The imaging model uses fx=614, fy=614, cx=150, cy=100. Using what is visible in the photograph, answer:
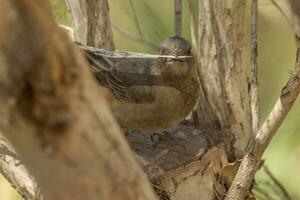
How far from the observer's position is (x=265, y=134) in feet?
4.28

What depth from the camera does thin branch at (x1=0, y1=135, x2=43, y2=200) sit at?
1.43 m

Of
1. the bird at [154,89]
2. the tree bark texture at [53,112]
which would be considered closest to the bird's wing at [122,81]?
the bird at [154,89]

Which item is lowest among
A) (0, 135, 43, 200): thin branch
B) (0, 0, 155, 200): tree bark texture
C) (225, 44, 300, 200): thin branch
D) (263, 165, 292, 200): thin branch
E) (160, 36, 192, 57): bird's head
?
(263, 165, 292, 200): thin branch

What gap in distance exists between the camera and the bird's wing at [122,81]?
1.43 meters

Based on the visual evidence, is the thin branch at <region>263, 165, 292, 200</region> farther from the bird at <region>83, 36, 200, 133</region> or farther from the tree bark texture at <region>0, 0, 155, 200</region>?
the tree bark texture at <region>0, 0, 155, 200</region>

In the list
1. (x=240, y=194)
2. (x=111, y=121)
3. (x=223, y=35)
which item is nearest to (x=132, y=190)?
(x=111, y=121)

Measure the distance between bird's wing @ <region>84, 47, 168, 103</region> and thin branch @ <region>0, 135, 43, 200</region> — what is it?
0.27 metres

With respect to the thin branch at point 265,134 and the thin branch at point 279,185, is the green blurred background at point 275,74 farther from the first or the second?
the thin branch at point 265,134

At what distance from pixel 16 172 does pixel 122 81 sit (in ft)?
1.09

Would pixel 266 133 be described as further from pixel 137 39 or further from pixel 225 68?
pixel 137 39

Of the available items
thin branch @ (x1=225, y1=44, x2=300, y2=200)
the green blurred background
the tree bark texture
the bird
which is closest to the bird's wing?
the bird

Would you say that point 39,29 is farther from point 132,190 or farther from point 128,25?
point 128,25

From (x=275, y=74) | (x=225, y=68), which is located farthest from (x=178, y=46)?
(x=275, y=74)

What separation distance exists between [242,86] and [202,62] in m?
0.12
